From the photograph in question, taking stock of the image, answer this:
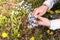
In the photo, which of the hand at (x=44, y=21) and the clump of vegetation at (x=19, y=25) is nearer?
the hand at (x=44, y=21)

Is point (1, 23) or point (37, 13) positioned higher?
point (37, 13)

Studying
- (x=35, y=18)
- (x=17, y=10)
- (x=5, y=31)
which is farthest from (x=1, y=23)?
(x=35, y=18)

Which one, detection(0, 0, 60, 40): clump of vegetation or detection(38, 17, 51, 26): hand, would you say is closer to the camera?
detection(38, 17, 51, 26): hand

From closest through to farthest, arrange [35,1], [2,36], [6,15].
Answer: [2,36]
[6,15]
[35,1]

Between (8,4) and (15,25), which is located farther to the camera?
(8,4)

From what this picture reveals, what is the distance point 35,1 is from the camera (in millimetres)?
2637

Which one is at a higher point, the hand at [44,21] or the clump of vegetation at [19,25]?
the hand at [44,21]

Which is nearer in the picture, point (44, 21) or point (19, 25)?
point (44, 21)

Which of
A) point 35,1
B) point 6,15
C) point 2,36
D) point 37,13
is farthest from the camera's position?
point 35,1

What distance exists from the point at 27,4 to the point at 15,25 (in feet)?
1.31

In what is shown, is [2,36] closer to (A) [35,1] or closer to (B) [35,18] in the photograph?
(B) [35,18]

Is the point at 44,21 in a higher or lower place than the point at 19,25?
higher

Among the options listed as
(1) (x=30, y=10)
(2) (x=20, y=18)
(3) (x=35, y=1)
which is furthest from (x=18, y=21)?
(3) (x=35, y=1)

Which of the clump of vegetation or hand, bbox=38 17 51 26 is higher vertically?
hand, bbox=38 17 51 26
